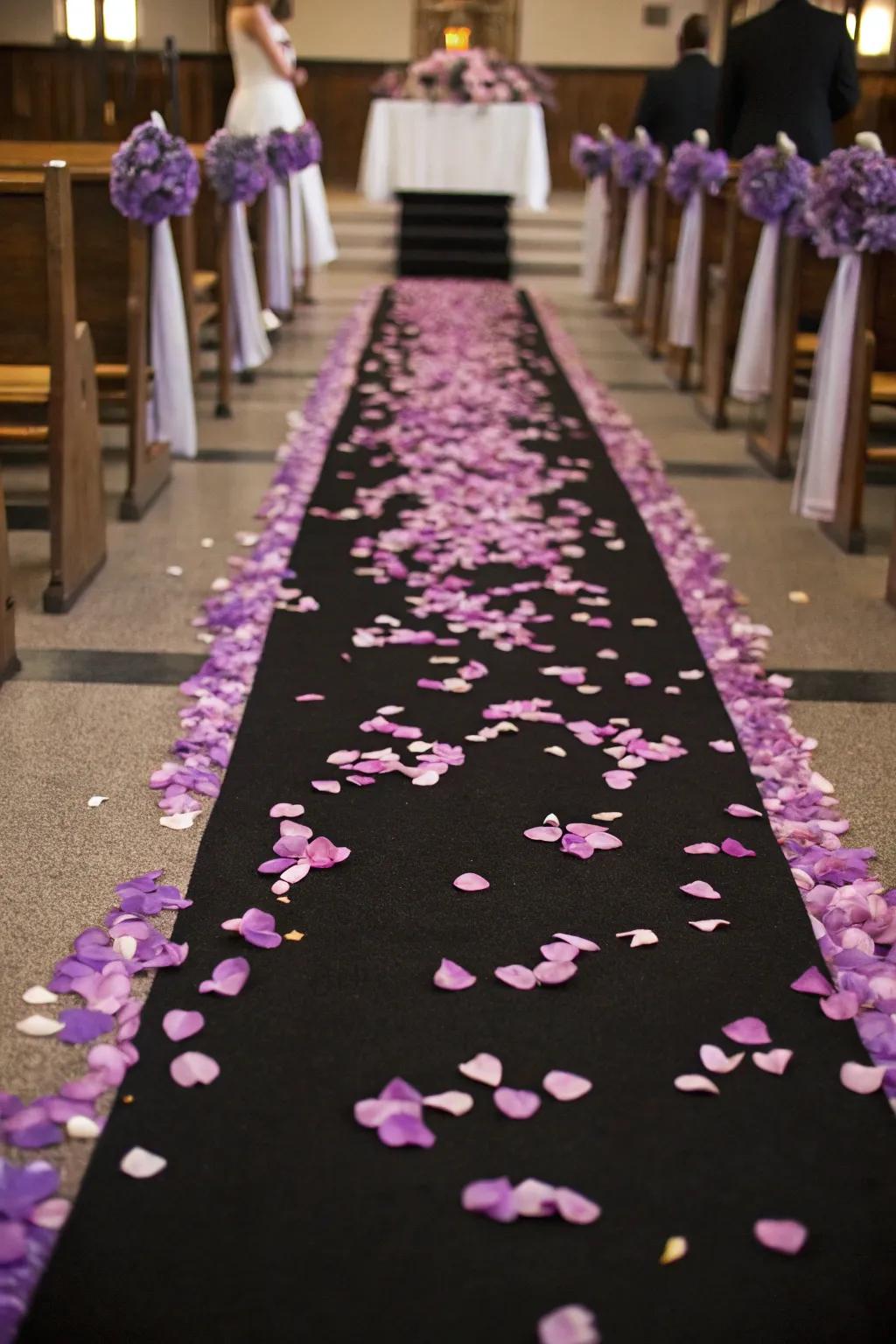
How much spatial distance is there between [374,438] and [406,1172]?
425 cm

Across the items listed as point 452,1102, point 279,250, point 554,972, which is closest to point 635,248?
point 279,250

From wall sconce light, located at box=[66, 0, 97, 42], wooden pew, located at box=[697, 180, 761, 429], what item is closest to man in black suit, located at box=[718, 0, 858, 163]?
wooden pew, located at box=[697, 180, 761, 429]

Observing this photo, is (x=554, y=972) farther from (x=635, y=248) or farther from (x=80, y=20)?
(x=80, y=20)

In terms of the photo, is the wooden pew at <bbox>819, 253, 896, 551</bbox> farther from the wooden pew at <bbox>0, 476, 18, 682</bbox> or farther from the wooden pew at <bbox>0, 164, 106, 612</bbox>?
the wooden pew at <bbox>0, 476, 18, 682</bbox>

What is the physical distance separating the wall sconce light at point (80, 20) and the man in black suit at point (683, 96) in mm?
4056

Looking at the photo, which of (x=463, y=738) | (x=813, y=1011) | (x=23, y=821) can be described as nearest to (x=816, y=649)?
(x=463, y=738)

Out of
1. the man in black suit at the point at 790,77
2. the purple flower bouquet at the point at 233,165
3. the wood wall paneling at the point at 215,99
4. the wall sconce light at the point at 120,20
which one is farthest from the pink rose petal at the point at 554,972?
the wall sconce light at the point at 120,20

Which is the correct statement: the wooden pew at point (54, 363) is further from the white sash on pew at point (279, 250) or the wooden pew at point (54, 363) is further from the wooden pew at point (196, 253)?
the white sash on pew at point (279, 250)

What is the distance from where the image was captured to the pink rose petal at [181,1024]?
1.94 meters

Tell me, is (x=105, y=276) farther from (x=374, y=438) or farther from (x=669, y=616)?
(x=669, y=616)

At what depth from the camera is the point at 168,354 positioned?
479cm

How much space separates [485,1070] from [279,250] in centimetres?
692

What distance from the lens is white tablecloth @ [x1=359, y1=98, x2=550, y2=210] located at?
1159cm

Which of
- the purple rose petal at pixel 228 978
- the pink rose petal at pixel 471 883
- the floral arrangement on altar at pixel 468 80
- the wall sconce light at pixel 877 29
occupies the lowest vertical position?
the purple rose petal at pixel 228 978
